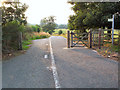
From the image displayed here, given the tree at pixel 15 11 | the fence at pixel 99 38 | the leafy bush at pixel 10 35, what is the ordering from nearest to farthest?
the leafy bush at pixel 10 35 → the fence at pixel 99 38 → the tree at pixel 15 11

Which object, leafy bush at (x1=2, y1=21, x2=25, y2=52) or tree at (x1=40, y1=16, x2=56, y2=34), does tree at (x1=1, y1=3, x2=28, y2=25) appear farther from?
tree at (x1=40, y1=16, x2=56, y2=34)

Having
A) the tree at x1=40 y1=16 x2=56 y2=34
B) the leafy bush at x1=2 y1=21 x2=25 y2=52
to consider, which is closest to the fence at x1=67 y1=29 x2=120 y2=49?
the leafy bush at x1=2 y1=21 x2=25 y2=52

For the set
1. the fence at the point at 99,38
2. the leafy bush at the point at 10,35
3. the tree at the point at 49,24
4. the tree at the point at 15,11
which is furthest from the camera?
the tree at the point at 49,24

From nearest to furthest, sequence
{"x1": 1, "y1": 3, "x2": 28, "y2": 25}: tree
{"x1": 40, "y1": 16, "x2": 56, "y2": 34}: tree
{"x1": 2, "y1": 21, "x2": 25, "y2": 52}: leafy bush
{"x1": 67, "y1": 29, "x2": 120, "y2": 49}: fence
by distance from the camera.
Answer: {"x1": 2, "y1": 21, "x2": 25, "y2": 52}: leafy bush
{"x1": 67, "y1": 29, "x2": 120, "y2": 49}: fence
{"x1": 1, "y1": 3, "x2": 28, "y2": 25}: tree
{"x1": 40, "y1": 16, "x2": 56, "y2": 34}: tree

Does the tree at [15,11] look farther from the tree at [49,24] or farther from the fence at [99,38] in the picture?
the tree at [49,24]

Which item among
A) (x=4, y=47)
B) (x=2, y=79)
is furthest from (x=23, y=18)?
(x=2, y=79)

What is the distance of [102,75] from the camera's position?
5.55 meters

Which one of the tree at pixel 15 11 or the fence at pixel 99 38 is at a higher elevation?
the tree at pixel 15 11

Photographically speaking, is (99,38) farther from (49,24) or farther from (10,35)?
(49,24)

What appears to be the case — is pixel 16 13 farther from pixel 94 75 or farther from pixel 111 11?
pixel 94 75

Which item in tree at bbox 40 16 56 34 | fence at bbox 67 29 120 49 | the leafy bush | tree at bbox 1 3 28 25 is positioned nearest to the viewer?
the leafy bush

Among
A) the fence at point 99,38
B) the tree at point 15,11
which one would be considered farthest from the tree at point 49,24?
the fence at point 99,38

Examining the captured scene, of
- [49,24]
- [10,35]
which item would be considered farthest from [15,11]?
[49,24]

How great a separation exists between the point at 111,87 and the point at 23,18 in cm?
1911
